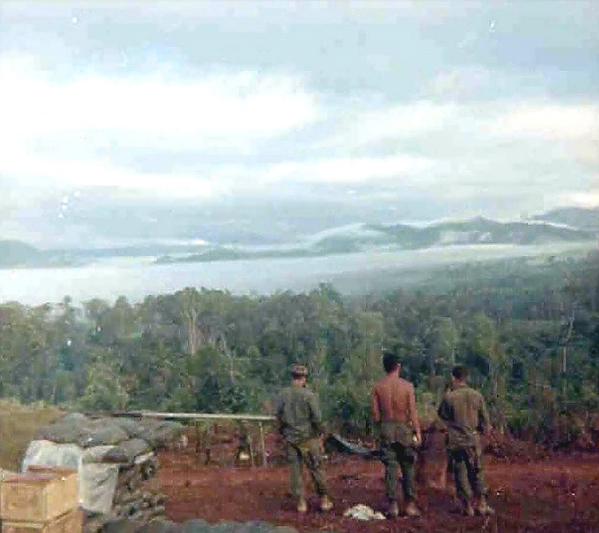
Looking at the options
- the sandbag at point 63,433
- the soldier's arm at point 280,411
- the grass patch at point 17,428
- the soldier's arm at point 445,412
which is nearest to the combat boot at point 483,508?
the soldier's arm at point 445,412

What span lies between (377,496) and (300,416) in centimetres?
114

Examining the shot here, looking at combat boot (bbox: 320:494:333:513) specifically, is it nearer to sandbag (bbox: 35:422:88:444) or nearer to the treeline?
sandbag (bbox: 35:422:88:444)

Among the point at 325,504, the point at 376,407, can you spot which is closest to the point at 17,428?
the point at 325,504

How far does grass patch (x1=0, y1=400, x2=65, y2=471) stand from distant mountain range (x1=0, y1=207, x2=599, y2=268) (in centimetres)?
158

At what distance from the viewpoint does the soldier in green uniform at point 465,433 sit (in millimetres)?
5695

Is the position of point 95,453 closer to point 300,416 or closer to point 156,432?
point 156,432

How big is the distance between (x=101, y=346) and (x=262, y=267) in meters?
1.86

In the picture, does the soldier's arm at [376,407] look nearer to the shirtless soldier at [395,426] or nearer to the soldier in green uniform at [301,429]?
the shirtless soldier at [395,426]

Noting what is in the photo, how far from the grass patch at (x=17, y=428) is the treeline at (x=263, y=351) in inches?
30.8

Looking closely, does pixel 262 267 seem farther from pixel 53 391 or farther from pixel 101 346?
pixel 53 391

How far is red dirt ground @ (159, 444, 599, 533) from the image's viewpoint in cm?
564

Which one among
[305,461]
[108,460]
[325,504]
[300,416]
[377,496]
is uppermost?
[300,416]

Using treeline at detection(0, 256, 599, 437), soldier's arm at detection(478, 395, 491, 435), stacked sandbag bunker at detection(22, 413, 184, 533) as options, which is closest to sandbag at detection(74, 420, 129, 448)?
stacked sandbag bunker at detection(22, 413, 184, 533)

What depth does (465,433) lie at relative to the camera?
5.70 metres
